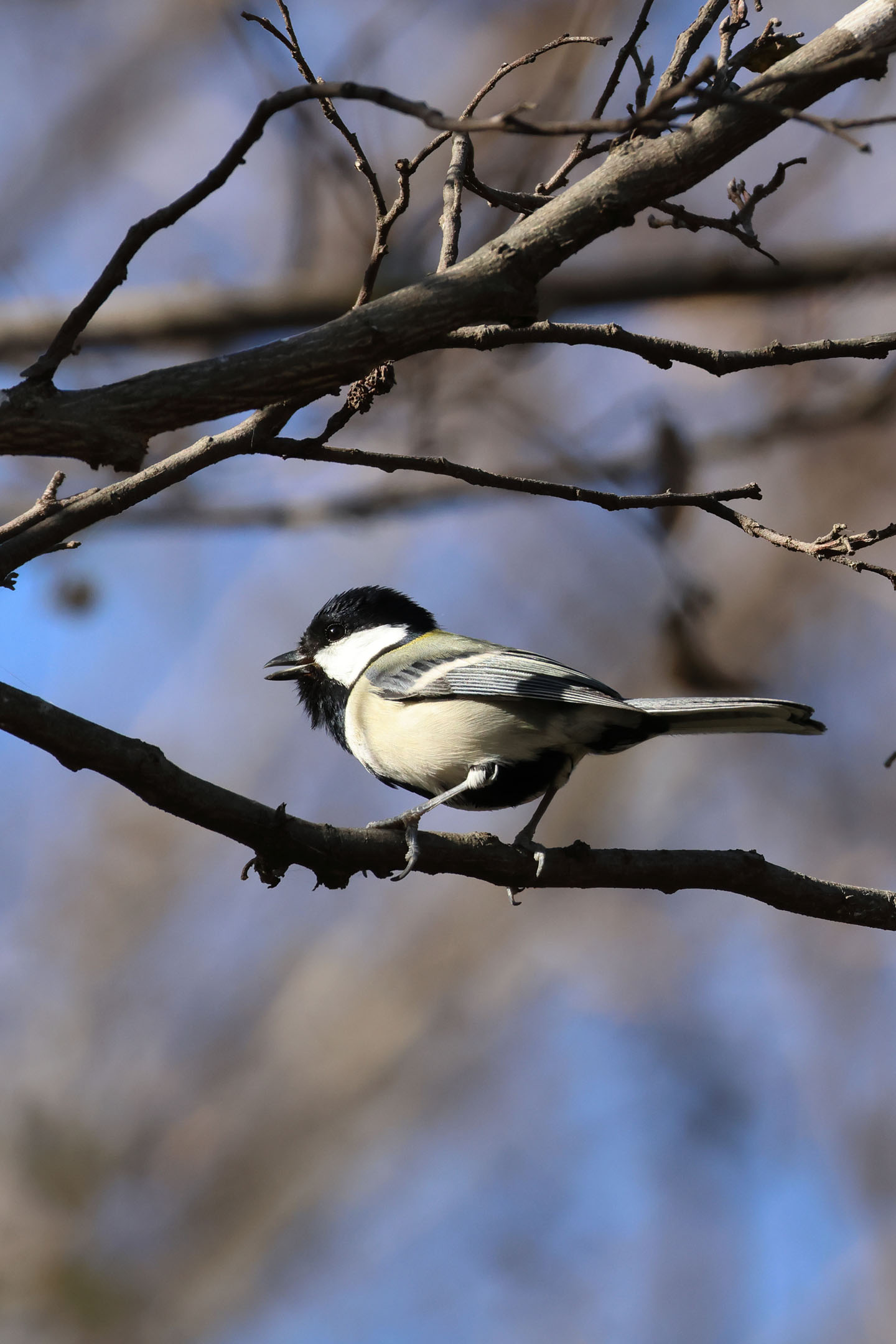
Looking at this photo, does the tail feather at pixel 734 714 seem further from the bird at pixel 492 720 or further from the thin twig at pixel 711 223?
the thin twig at pixel 711 223

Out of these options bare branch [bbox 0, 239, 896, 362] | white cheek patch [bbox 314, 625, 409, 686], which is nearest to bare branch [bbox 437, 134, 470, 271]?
white cheek patch [bbox 314, 625, 409, 686]

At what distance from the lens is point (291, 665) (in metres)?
4.55

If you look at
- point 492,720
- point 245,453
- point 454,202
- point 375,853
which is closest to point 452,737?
point 492,720

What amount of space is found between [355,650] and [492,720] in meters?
1.00

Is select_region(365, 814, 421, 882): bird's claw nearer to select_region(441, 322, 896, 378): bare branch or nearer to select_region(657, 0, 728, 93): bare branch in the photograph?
select_region(441, 322, 896, 378): bare branch

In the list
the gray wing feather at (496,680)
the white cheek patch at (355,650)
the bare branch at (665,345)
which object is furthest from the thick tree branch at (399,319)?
the white cheek patch at (355,650)

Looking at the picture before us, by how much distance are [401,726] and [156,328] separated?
8.52ft

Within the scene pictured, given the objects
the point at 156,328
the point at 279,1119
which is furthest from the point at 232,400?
the point at 279,1119

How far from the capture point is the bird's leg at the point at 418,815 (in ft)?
8.97

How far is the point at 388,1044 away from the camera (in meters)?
6.83

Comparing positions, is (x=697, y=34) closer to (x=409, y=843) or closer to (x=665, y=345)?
(x=665, y=345)

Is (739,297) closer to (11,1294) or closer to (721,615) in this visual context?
(721,615)

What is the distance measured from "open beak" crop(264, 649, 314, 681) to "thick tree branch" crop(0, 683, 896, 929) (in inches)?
66.8

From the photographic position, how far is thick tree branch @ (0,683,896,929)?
226cm
